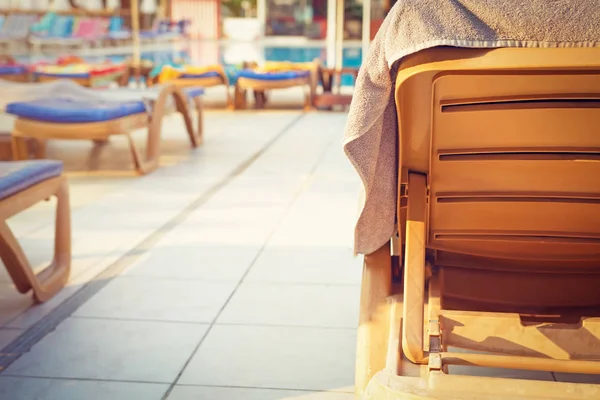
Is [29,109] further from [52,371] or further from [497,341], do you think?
[497,341]

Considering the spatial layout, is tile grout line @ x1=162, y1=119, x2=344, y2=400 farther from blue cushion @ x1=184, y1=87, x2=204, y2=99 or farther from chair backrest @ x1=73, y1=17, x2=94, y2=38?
chair backrest @ x1=73, y1=17, x2=94, y2=38

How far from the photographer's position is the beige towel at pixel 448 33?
123 centimetres

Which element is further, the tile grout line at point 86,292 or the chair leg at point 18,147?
the chair leg at point 18,147

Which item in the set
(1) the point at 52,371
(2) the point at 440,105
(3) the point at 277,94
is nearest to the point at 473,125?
(2) the point at 440,105

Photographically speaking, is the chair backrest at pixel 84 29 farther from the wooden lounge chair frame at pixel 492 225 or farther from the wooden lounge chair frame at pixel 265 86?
the wooden lounge chair frame at pixel 492 225

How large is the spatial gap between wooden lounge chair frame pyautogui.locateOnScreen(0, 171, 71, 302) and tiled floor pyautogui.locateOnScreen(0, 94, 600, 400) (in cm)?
6

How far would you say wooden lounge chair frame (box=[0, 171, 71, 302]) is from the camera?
222cm

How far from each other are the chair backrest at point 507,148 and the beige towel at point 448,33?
0.03 metres

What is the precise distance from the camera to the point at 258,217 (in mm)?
3516

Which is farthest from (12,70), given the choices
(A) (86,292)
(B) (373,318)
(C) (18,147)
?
(B) (373,318)

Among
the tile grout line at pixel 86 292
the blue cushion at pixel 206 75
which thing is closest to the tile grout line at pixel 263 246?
the tile grout line at pixel 86 292

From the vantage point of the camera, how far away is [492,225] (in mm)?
1503

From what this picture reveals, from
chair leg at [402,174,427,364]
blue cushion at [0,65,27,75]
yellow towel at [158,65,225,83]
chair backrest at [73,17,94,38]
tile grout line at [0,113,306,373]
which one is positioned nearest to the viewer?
chair leg at [402,174,427,364]

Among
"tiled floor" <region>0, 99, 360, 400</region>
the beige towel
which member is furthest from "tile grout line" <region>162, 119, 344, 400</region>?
the beige towel
